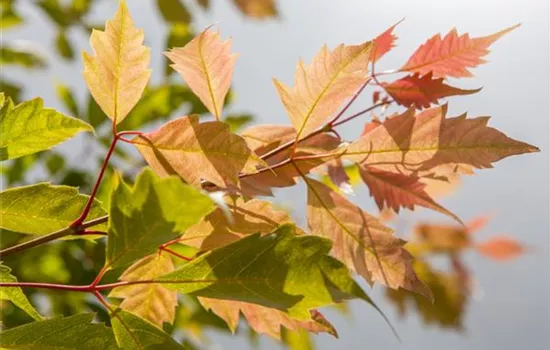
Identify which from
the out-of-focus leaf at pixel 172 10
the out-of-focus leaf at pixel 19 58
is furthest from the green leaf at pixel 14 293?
the out-of-focus leaf at pixel 19 58

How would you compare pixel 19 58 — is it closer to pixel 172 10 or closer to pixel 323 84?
pixel 172 10

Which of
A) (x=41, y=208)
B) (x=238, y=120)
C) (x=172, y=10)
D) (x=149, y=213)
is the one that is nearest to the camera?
(x=149, y=213)

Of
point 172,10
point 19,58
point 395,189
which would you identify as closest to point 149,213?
point 395,189

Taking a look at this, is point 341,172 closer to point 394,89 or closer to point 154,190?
point 394,89

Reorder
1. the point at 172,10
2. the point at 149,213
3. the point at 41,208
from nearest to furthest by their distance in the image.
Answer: the point at 149,213 → the point at 41,208 → the point at 172,10

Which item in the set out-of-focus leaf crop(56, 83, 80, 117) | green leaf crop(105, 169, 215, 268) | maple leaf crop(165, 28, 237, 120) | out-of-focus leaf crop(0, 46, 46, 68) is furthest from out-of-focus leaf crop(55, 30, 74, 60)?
green leaf crop(105, 169, 215, 268)

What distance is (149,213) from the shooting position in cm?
35

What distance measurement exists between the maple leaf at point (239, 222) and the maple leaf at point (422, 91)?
13 cm

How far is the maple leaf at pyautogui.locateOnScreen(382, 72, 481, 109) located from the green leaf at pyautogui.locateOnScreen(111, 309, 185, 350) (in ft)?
0.78

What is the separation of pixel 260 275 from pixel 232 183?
0.07 meters

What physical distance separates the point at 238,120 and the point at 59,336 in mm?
1098

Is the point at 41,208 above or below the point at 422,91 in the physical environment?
below

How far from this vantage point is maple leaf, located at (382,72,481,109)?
0.49 meters

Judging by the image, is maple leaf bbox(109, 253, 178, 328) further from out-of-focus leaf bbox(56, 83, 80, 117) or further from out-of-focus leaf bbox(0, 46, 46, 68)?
out-of-focus leaf bbox(0, 46, 46, 68)
